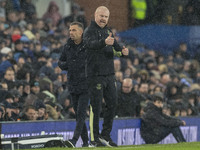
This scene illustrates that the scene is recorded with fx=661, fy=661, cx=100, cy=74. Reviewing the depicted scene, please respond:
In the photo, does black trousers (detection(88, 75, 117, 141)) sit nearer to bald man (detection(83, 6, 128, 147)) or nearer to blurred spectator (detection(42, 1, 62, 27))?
bald man (detection(83, 6, 128, 147))

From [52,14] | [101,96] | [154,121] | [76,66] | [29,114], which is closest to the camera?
[101,96]

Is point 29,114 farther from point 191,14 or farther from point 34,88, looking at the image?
point 191,14

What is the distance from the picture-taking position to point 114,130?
13.6 m

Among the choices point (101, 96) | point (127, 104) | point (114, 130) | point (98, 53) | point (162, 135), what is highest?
point (98, 53)

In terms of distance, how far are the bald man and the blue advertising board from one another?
1949 millimetres

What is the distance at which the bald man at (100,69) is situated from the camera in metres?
10.0

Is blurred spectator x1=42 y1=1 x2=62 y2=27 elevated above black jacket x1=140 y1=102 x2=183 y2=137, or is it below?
above

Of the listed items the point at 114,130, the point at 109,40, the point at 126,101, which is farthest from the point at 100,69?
the point at 126,101

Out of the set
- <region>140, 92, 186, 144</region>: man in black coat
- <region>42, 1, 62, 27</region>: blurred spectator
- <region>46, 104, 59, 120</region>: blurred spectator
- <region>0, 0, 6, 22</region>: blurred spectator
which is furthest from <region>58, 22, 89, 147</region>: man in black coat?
<region>42, 1, 62, 27</region>: blurred spectator

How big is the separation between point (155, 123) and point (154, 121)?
5 cm

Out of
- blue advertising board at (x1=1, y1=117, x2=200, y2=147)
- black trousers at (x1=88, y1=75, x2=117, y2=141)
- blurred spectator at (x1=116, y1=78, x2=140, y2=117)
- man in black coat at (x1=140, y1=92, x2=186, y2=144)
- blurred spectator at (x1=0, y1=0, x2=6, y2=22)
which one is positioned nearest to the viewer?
black trousers at (x1=88, y1=75, x2=117, y2=141)

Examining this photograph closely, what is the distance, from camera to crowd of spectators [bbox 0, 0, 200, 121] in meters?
13.3

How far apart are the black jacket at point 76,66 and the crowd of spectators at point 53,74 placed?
1789 mm

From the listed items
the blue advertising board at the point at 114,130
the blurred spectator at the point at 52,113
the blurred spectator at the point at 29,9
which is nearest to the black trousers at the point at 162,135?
the blue advertising board at the point at 114,130
